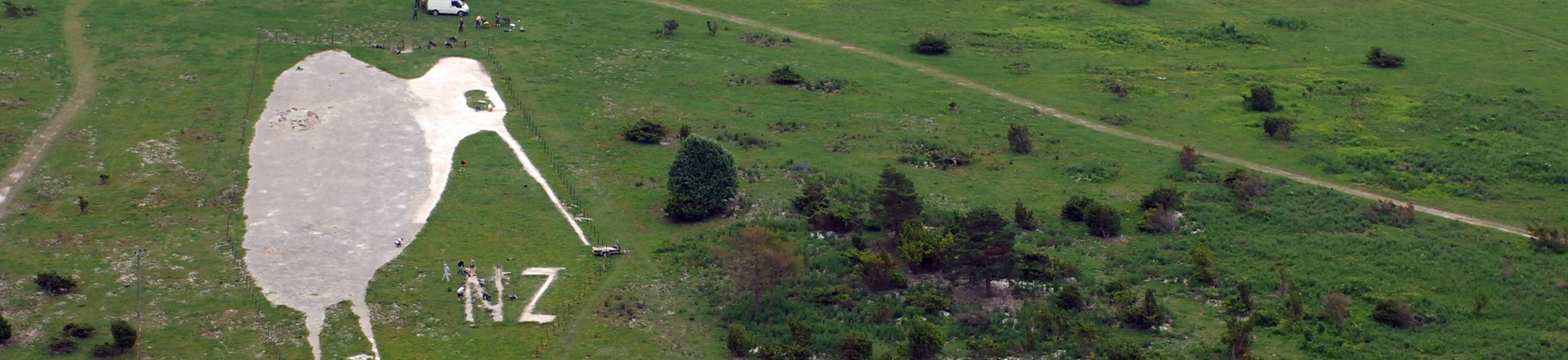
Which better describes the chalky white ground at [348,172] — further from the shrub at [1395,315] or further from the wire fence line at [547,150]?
the shrub at [1395,315]

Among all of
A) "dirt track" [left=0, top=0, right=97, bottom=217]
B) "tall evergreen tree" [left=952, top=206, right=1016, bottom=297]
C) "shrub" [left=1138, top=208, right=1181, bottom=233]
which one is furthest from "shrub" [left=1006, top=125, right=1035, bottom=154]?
"dirt track" [left=0, top=0, right=97, bottom=217]

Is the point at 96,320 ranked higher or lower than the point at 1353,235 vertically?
lower

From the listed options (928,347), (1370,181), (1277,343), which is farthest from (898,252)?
(1370,181)

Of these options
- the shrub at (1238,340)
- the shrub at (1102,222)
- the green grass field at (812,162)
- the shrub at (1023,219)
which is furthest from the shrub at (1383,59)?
the shrub at (1238,340)

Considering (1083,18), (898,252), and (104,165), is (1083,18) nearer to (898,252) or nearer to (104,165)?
(898,252)

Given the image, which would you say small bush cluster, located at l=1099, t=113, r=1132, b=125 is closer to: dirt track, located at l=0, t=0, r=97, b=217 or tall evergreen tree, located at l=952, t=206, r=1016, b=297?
tall evergreen tree, located at l=952, t=206, r=1016, b=297

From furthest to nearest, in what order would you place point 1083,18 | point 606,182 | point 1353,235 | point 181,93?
point 1083,18 < point 181,93 < point 606,182 < point 1353,235

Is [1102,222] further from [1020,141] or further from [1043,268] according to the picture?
[1020,141]
